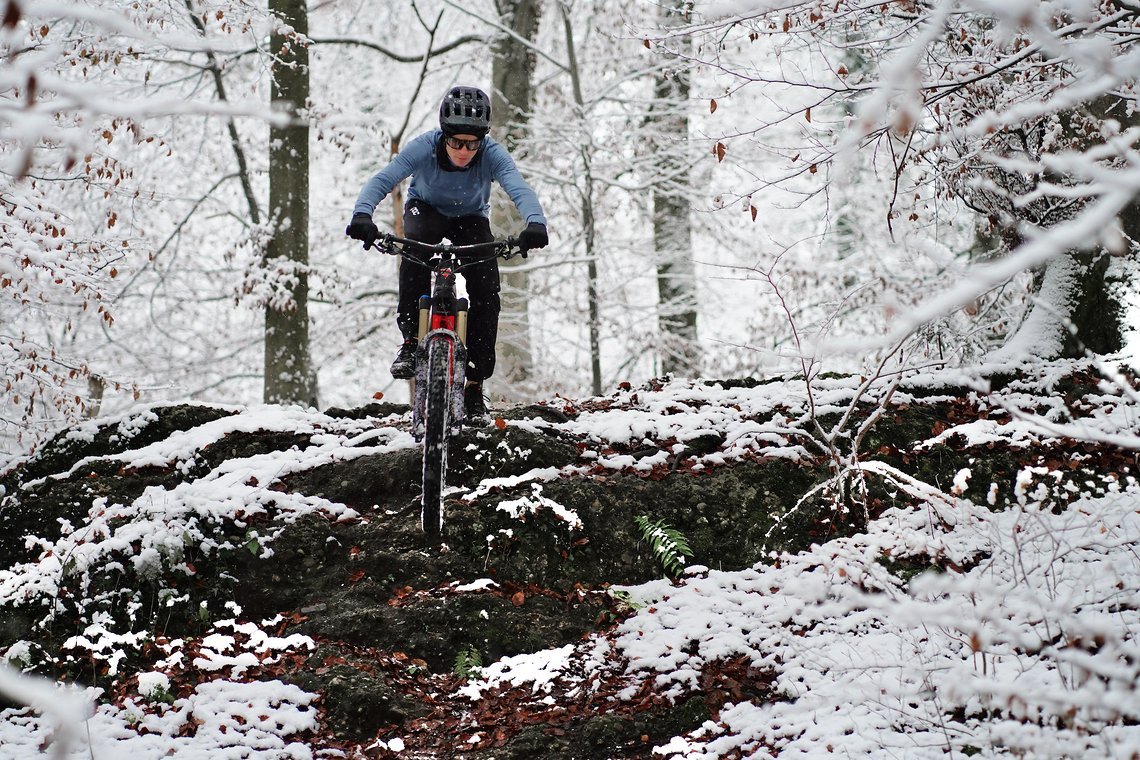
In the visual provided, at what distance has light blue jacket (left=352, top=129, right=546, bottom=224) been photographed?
586cm

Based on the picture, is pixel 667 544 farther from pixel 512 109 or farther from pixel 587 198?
pixel 512 109

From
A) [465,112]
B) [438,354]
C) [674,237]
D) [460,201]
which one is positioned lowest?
[438,354]

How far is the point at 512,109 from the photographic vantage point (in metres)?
12.6

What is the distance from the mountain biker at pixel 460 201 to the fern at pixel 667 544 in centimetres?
156

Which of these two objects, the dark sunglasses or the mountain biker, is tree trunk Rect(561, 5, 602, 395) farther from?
the dark sunglasses

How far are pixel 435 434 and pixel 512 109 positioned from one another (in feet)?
27.2

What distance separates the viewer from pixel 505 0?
13.0 meters

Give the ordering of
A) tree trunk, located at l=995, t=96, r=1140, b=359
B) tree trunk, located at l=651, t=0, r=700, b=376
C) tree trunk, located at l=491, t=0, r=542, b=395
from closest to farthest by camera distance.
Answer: tree trunk, located at l=995, t=96, r=1140, b=359 → tree trunk, located at l=491, t=0, r=542, b=395 → tree trunk, located at l=651, t=0, r=700, b=376

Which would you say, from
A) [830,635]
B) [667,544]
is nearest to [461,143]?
[667,544]

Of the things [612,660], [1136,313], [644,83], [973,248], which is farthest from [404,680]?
[644,83]

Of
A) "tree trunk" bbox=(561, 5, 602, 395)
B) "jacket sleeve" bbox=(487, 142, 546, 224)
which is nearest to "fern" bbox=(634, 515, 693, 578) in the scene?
"jacket sleeve" bbox=(487, 142, 546, 224)

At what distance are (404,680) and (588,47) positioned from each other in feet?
41.2

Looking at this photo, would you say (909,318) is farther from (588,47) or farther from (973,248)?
(588,47)

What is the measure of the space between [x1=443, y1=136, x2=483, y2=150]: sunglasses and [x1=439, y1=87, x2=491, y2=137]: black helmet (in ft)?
0.30
